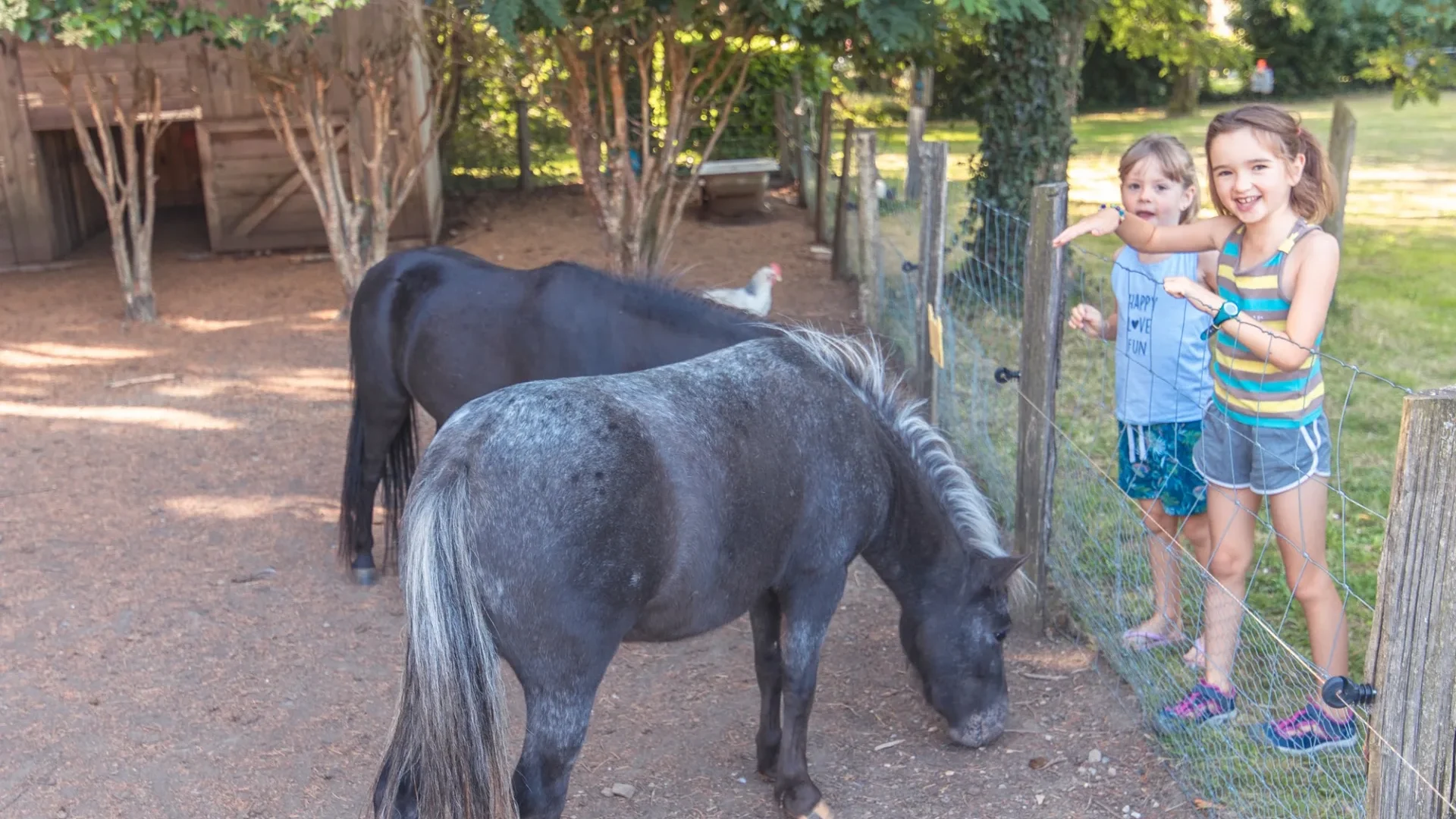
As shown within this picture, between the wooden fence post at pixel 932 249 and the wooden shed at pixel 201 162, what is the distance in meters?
7.01

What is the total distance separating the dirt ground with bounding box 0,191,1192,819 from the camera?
11.4ft

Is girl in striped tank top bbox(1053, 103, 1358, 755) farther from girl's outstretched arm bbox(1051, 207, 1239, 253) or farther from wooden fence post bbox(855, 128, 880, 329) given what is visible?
wooden fence post bbox(855, 128, 880, 329)

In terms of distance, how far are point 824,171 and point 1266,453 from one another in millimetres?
8177

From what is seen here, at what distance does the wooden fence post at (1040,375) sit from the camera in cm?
386

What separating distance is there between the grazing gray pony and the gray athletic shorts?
68cm

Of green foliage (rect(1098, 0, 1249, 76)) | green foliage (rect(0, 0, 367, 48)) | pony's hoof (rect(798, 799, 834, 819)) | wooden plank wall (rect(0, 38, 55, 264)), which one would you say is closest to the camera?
pony's hoof (rect(798, 799, 834, 819))

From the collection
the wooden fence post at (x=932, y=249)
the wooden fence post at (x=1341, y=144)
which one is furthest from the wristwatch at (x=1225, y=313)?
the wooden fence post at (x=1341, y=144)

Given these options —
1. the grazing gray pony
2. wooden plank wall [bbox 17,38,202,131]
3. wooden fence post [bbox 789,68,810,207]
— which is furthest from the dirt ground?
wooden fence post [bbox 789,68,810,207]

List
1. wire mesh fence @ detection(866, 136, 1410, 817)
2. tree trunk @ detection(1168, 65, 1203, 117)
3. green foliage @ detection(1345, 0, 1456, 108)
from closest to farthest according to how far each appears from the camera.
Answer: wire mesh fence @ detection(866, 136, 1410, 817)
green foliage @ detection(1345, 0, 1456, 108)
tree trunk @ detection(1168, 65, 1203, 117)

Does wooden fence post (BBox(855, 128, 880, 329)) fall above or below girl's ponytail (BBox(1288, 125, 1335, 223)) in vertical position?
below

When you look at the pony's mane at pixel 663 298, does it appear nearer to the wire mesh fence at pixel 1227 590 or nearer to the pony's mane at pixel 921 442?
the pony's mane at pixel 921 442

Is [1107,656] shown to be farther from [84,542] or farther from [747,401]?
[84,542]

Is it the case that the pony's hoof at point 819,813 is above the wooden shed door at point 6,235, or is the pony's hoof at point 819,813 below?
below

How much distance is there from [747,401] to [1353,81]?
87.2 ft
